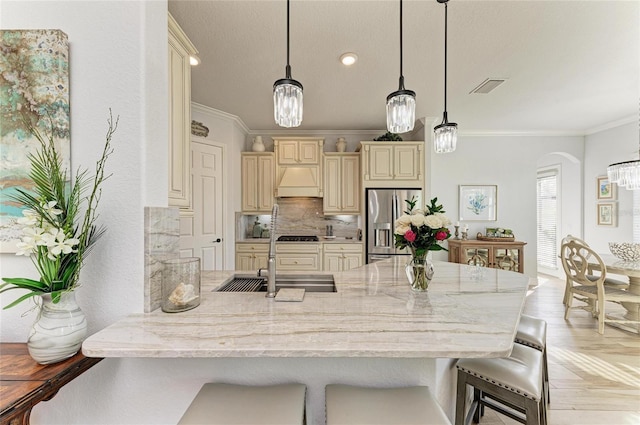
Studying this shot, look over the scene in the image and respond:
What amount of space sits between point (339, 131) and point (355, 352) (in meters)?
4.52

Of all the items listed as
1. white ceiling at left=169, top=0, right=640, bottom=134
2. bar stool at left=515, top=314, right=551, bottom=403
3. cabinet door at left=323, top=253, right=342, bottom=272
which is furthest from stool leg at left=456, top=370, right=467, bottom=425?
cabinet door at left=323, top=253, right=342, bottom=272

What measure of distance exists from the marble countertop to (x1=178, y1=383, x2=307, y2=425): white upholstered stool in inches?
10.2

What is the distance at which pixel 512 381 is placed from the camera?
1.31 metres

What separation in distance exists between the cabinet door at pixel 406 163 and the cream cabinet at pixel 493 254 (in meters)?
1.49

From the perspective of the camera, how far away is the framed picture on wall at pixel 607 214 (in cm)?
457

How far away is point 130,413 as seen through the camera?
4.08 ft

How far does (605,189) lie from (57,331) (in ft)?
23.0

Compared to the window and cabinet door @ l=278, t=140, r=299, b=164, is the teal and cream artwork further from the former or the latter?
Answer: the window

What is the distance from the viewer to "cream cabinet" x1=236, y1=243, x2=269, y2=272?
14.5 ft

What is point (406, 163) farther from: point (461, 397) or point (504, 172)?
point (461, 397)

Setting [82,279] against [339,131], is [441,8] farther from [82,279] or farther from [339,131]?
[339,131]

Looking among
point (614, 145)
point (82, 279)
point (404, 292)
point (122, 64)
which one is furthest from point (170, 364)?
point (614, 145)

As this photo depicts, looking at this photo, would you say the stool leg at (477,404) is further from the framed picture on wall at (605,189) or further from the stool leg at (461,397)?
the framed picture on wall at (605,189)

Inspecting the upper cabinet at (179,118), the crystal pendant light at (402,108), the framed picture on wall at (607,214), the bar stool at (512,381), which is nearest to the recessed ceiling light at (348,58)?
the crystal pendant light at (402,108)
